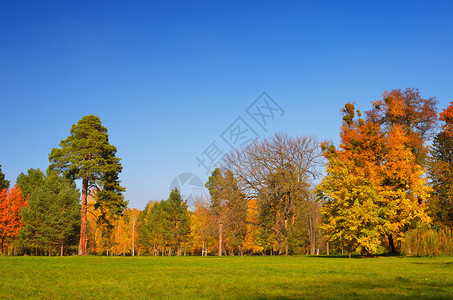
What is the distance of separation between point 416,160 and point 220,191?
73.7 feet

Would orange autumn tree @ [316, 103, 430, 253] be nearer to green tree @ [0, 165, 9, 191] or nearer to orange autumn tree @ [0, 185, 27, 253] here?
orange autumn tree @ [0, 185, 27, 253]

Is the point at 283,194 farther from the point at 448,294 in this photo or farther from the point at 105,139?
the point at 448,294

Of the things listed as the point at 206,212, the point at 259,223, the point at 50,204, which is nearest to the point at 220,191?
the point at 206,212

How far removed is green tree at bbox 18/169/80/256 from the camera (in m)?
54.5

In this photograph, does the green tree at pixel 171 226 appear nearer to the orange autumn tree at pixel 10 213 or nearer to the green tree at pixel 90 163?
the orange autumn tree at pixel 10 213

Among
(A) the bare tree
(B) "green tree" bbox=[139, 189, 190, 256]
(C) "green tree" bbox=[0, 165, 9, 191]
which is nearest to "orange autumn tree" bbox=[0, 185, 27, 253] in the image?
(C) "green tree" bbox=[0, 165, 9, 191]

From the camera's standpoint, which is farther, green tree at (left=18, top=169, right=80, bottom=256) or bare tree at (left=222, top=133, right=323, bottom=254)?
green tree at (left=18, top=169, right=80, bottom=256)

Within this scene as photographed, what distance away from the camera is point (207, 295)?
9047 millimetres

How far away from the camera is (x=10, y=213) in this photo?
195 feet

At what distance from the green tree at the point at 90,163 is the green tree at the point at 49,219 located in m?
16.8

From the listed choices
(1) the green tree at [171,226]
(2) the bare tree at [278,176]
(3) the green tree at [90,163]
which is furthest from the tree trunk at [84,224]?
(1) the green tree at [171,226]

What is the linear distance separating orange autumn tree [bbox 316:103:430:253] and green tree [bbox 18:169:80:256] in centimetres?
4140

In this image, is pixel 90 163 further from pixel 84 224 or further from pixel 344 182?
pixel 344 182

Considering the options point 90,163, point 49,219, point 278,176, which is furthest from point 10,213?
point 278,176
